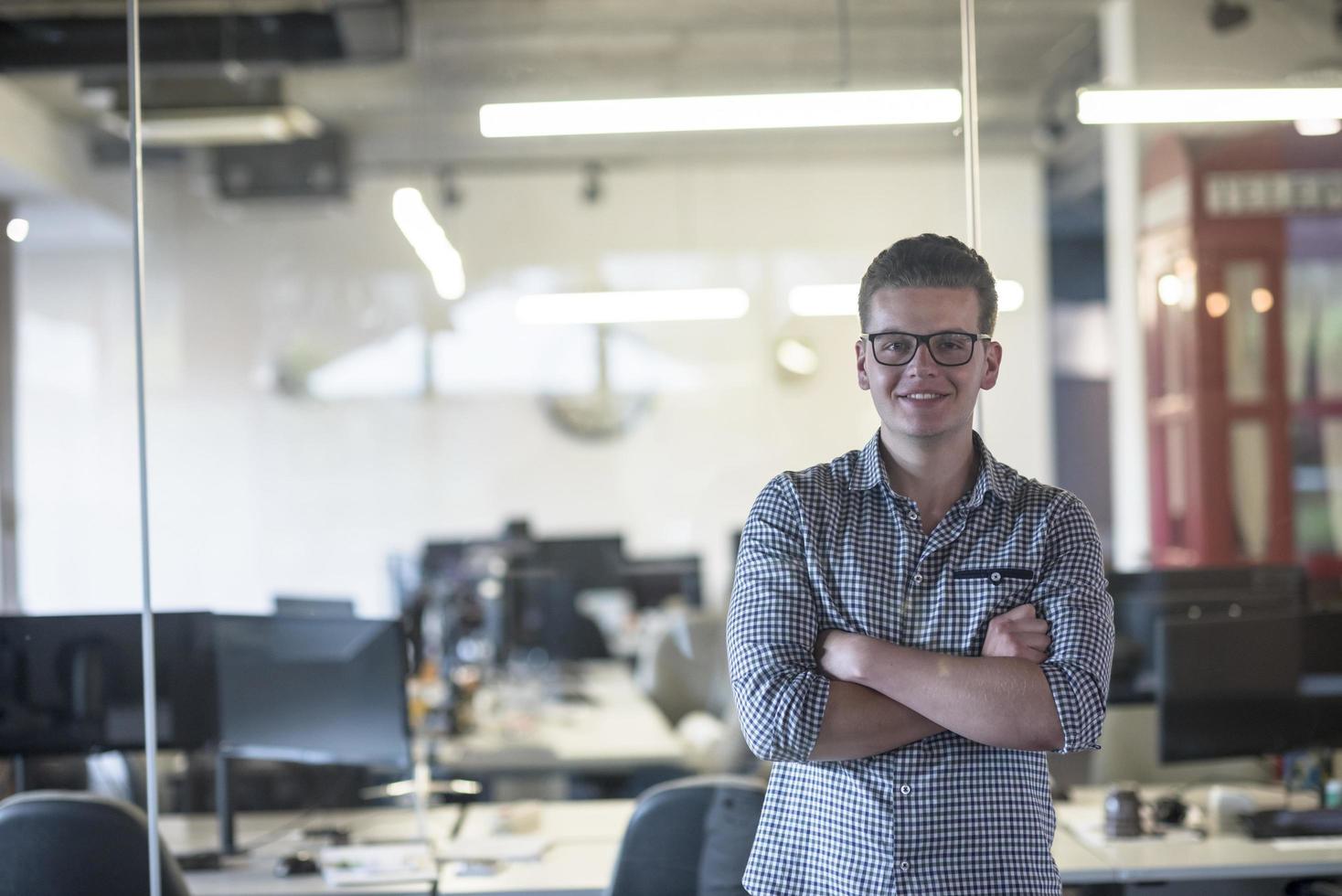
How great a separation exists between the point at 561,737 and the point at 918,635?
309 cm

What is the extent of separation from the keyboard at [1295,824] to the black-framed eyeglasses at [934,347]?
2024 mm

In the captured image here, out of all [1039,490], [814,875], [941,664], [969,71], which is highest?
[969,71]

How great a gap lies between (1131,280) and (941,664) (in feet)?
16.8

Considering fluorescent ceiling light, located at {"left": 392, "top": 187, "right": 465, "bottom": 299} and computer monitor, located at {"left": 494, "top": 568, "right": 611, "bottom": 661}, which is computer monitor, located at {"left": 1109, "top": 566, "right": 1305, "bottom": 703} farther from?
fluorescent ceiling light, located at {"left": 392, "top": 187, "right": 465, "bottom": 299}

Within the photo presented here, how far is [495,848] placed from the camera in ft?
11.1

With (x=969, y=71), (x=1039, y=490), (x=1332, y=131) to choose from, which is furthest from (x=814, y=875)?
(x=1332, y=131)

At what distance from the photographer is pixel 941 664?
185 cm

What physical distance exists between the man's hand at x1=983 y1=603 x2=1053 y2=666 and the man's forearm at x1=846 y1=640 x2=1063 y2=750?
0.02 metres

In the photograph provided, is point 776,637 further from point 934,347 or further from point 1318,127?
point 1318,127

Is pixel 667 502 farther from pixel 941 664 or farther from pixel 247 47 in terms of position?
pixel 941 664

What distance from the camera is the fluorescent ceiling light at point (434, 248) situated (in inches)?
302

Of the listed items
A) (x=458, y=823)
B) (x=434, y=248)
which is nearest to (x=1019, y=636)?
(x=458, y=823)

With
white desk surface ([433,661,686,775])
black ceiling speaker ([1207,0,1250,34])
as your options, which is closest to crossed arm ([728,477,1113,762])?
white desk surface ([433,661,686,775])

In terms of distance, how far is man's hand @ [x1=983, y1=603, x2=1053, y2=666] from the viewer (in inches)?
73.7
